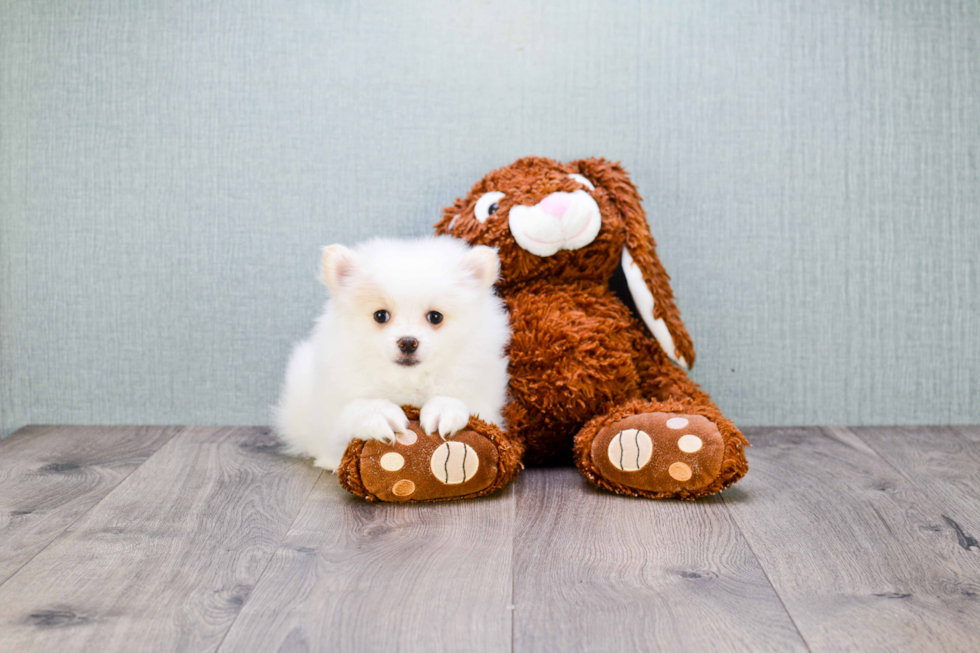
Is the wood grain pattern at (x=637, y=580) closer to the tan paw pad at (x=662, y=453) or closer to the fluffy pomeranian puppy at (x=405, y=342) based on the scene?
the tan paw pad at (x=662, y=453)

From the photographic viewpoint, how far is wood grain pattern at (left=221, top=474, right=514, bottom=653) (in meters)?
0.83

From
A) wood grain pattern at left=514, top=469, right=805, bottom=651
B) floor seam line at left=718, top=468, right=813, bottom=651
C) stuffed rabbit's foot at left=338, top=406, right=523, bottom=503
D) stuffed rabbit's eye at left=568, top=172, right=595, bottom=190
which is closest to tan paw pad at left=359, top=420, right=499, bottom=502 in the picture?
stuffed rabbit's foot at left=338, top=406, right=523, bottom=503

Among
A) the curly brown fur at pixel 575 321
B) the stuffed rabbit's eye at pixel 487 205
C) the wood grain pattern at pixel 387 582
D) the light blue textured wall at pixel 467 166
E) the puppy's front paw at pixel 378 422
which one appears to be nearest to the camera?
the wood grain pattern at pixel 387 582

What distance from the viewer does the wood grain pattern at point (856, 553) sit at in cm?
84

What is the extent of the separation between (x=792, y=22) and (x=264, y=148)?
114 centimetres

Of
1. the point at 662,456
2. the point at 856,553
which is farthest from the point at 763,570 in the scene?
the point at 662,456

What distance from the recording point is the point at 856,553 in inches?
41.2

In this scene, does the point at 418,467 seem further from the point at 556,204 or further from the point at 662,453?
the point at 556,204

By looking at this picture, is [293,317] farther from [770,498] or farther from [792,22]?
[792,22]

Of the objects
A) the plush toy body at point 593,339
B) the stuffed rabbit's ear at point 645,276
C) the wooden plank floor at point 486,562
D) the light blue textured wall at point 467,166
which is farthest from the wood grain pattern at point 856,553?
the light blue textured wall at point 467,166

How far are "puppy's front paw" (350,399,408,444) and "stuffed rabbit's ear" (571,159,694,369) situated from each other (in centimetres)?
52

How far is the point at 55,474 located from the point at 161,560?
1.69 ft

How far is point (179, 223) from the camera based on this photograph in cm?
170

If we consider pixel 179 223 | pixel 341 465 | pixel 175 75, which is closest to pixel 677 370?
pixel 341 465
